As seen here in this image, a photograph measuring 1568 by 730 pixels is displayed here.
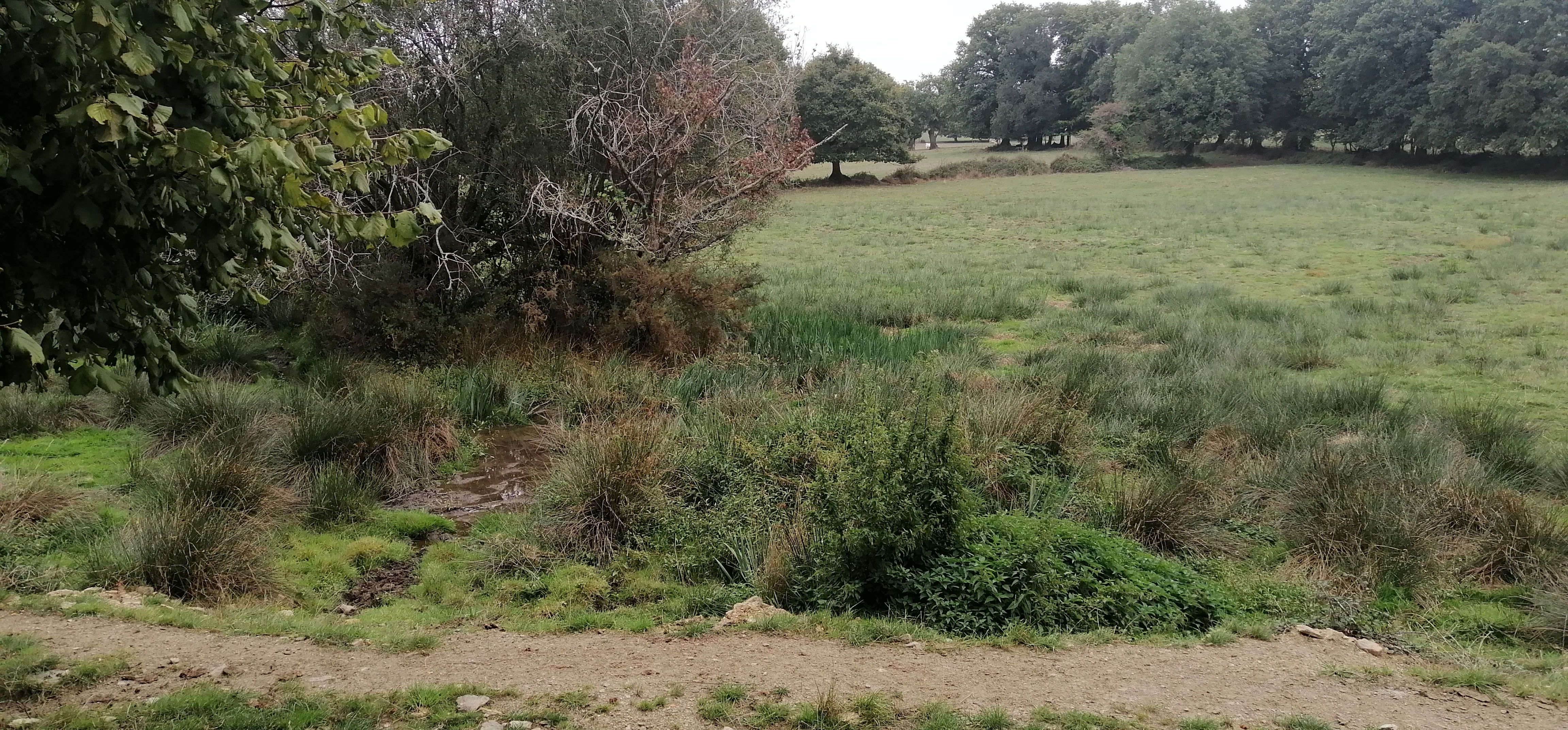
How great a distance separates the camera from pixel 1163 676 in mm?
5289

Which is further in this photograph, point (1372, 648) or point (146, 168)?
point (1372, 648)

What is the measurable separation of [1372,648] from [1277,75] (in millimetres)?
67250

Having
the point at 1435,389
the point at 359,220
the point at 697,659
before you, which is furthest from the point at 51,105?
the point at 1435,389

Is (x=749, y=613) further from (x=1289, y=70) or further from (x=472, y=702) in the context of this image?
(x=1289, y=70)

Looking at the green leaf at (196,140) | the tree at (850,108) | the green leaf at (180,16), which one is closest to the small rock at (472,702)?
the green leaf at (196,140)

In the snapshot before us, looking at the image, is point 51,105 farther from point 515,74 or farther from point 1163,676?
point 515,74

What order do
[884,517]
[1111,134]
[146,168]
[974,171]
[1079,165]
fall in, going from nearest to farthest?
1. [146,168]
2. [884,517]
3. [974,171]
4. [1079,165]
5. [1111,134]

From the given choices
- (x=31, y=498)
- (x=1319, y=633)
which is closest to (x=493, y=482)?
(x=31, y=498)

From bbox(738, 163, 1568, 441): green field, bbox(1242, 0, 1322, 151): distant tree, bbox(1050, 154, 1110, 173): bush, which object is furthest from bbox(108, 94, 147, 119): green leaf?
bbox(1242, 0, 1322, 151): distant tree

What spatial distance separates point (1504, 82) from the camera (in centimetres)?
4588

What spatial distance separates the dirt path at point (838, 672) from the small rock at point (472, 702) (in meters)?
0.17

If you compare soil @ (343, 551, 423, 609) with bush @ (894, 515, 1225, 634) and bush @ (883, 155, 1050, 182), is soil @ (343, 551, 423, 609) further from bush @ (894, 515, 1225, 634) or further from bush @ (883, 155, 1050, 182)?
bush @ (883, 155, 1050, 182)

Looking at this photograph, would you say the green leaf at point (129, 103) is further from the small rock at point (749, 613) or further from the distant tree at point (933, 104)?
the distant tree at point (933, 104)

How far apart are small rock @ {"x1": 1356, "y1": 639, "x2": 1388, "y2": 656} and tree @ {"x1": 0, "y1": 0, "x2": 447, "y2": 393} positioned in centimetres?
551
